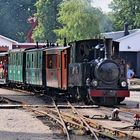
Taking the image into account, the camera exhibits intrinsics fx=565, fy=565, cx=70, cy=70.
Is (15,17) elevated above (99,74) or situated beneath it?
elevated above

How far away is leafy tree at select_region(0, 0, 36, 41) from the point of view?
8692 cm

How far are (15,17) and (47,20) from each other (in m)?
10.5

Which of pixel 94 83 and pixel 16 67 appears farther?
pixel 16 67

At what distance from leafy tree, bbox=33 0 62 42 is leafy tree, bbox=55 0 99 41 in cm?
2029

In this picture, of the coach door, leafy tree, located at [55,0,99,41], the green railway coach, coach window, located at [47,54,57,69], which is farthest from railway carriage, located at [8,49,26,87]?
leafy tree, located at [55,0,99,41]

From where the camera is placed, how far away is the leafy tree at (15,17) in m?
86.9

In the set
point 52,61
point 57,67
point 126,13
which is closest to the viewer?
point 57,67

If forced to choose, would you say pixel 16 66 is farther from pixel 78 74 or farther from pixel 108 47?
pixel 108 47

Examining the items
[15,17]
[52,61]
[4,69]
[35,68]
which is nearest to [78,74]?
[52,61]

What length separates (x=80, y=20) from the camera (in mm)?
57188

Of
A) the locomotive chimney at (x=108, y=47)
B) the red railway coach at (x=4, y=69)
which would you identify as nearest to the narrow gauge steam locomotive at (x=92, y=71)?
the locomotive chimney at (x=108, y=47)

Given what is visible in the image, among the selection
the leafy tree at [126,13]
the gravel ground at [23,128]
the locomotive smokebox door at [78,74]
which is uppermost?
the leafy tree at [126,13]

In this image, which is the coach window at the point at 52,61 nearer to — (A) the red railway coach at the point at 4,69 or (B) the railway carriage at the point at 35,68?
(B) the railway carriage at the point at 35,68

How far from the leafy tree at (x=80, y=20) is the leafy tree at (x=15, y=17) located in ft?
91.8
